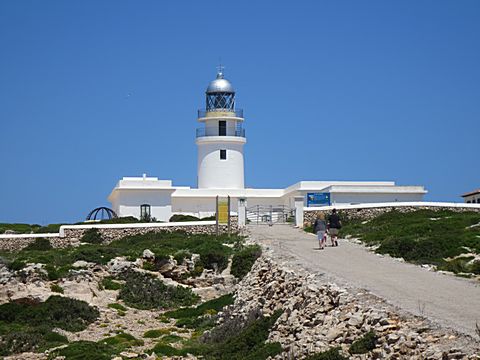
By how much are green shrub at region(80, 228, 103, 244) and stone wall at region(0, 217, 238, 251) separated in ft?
0.65

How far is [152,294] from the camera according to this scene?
26.6 m

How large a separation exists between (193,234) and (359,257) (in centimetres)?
1374

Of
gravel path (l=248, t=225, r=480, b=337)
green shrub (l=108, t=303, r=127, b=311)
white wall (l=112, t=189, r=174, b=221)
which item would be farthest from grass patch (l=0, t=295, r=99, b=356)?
white wall (l=112, t=189, r=174, b=221)

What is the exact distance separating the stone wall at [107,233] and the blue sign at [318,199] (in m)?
8.69

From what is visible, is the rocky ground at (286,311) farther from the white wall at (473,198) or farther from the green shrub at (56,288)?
the white wall at (473,198)

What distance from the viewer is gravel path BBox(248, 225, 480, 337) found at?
12875mm

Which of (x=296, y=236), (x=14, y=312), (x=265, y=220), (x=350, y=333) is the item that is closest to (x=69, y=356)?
(x=14, y=312)

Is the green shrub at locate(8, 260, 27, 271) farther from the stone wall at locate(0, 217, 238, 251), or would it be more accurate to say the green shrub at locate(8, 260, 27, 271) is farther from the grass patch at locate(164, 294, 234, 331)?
the stone wall at locate(0, 217, 238, 251)

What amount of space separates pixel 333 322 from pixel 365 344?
1.89 meters

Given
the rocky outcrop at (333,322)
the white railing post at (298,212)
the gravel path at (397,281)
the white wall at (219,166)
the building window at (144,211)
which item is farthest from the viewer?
the white wall at (219,166)

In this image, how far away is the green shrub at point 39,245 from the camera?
34531 millimetres

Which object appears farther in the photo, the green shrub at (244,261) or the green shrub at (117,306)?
the green shrub at (244,261)

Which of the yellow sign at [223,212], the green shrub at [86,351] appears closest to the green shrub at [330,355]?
the green shrub at [86,351]

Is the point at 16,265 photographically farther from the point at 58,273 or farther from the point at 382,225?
the point at 382,225
